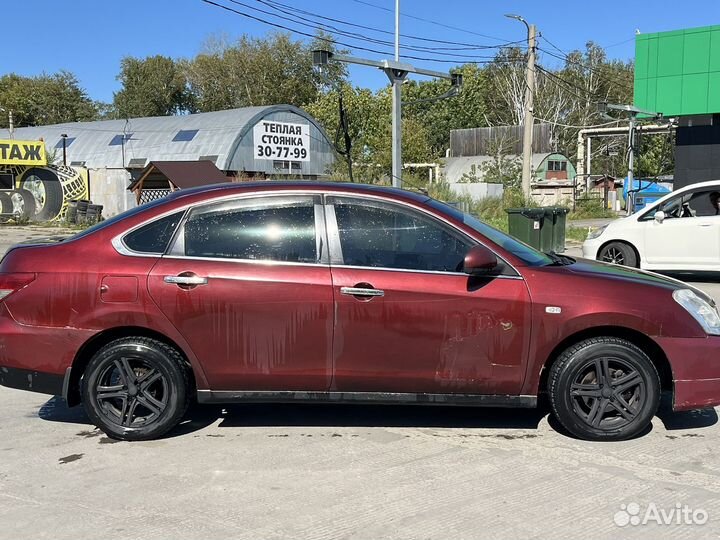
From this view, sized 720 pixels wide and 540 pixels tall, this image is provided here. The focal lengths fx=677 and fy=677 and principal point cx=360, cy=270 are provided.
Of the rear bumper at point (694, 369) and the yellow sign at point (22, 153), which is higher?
the yellow sign at point (22, 153)

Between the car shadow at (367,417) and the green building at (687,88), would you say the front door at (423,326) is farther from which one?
the green building at (687,88)

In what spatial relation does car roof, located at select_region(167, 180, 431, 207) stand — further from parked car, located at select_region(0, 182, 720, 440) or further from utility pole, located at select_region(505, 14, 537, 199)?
utility pole, located at select_region(505, 14, 537, 199)

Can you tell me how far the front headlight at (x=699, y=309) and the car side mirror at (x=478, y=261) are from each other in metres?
1.25

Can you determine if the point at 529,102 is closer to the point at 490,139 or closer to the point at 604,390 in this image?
the point at 604,390

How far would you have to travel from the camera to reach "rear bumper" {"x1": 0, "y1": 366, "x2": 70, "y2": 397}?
177 inches

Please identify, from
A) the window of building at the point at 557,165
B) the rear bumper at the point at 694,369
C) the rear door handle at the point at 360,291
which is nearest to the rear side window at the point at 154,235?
the rear door handle at the point at 360,291

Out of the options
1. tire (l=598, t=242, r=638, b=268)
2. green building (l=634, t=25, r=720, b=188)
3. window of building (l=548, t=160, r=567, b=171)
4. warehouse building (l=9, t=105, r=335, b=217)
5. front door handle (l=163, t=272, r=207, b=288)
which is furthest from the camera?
window of building (l=548, t=160, r=567, b=171)

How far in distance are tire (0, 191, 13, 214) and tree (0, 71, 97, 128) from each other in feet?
128

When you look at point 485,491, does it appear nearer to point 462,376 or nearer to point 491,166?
point 462,376

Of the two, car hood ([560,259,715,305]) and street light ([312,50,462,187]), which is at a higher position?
street light ([312,50,462,187])

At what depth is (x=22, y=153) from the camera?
33.0m

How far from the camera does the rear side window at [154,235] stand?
4.54m

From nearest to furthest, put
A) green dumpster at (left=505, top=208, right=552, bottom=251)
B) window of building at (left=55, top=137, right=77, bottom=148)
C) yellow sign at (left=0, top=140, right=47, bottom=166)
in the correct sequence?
1. green dumpster at (left=505, top=208, right=552, bottom=251)
2. yellow sign at (left=0, top=140, right=47, bottom=166)
3. window of building at (left=55, top=137, right=77, bottom=148)

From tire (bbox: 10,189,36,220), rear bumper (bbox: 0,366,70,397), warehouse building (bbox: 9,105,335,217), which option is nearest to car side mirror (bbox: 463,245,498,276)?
rear bumper (bbox: 0,366,70,397)
